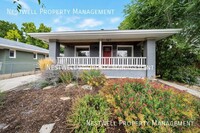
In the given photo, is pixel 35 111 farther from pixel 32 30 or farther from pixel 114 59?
pixel 32 30

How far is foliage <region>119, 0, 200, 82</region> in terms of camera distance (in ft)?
26.0

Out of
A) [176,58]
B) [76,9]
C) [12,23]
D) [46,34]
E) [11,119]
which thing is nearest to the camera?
[11,119]

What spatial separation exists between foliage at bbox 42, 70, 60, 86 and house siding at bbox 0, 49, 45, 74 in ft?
24.2

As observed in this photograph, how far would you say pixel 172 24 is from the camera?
374 inches

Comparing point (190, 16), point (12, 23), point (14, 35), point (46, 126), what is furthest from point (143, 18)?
point (12, 23)

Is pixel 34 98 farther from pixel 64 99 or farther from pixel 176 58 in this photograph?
pixel 176 58

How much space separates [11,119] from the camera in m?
3.06

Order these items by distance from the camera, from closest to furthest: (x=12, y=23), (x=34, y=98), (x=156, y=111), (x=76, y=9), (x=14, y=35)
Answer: (x=156, y=111) → (x=34, y=98) → (x=76, y=9) → (x=14, y=35) → (x=12, y=23)

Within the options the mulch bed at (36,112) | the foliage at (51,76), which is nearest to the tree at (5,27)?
the foliage at (51,76)

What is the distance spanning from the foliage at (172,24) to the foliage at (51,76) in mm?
7409

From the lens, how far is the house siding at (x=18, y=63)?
443 inches

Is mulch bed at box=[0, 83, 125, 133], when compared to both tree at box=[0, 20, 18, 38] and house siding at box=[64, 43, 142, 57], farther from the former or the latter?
tree at box=[0, 20, 18, 38]

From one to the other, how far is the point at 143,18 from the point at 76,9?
20.9 feet

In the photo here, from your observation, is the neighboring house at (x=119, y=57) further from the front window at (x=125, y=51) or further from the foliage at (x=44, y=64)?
the foliage at (x=44, y=64)
